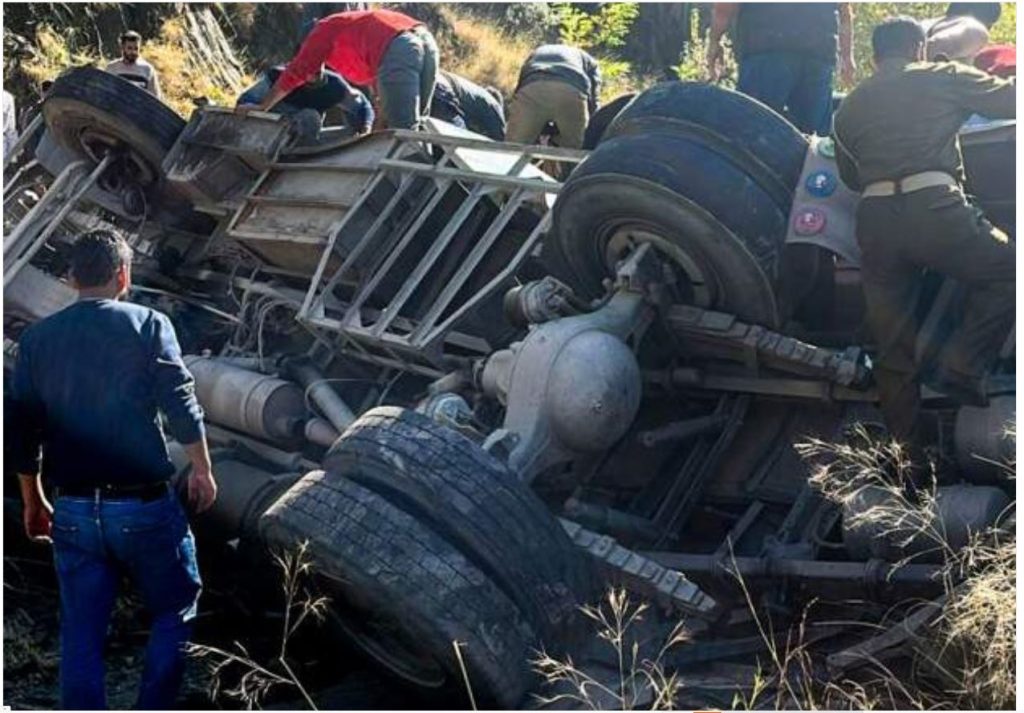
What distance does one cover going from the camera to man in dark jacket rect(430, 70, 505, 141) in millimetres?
8914

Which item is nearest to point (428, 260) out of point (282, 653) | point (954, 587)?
point (282, 653)

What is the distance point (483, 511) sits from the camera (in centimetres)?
425

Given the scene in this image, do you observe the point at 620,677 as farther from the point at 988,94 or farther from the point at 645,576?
the point at 988,94

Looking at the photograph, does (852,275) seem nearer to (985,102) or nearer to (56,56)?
(985,102)

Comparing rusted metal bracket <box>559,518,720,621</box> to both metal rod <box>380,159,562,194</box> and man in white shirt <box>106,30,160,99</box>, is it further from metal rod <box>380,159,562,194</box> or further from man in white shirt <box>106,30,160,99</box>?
man in white shirt <box>106,30,160,99</box>

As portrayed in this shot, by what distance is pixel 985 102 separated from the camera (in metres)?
4.61

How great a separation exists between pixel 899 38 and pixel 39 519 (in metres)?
3.01

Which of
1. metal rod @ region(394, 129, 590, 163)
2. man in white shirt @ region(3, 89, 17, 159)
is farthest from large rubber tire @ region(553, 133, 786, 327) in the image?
man in white shirt @ region(3, 89, 17, 159)

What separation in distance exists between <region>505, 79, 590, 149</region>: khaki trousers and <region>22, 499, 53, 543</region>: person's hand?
480 centimetres

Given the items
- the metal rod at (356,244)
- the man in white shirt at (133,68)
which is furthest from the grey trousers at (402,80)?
the man in white shirt at (133,68)

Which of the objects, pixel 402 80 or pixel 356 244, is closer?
pixel 356 244

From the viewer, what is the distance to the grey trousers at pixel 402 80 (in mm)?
7770

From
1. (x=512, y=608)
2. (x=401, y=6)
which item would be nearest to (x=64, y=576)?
(x=512, y=608)

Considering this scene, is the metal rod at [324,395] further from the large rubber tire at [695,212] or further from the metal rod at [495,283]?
the large rubber tire at [695,212]
